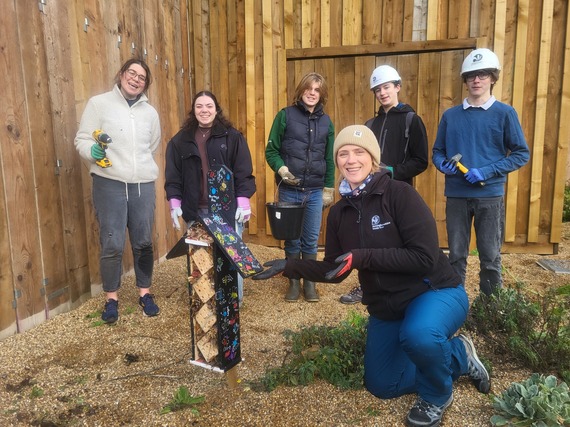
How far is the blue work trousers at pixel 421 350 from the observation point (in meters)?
2.05

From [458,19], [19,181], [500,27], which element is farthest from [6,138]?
[500,27]

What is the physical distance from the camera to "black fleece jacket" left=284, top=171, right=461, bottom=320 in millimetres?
2133

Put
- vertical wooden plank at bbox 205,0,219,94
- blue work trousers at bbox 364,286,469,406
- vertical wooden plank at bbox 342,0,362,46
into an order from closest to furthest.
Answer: blue work trousers at bbox 364,286,469,406
vertical wooden plank at bbox 342,0,362,46
vertical wooden plank at bbox 205,0,219,94

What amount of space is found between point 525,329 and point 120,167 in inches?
115

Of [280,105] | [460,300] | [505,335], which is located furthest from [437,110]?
[460,300]

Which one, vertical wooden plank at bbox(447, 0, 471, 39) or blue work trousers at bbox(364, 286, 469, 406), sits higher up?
vertical wooden plank at bbox(447, 0, 471, 39)

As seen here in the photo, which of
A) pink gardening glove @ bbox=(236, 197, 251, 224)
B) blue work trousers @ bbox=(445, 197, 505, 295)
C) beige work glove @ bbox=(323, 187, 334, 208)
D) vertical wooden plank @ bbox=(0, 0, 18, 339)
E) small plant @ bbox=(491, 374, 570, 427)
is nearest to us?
small plant @ bbox=(491, 374, 570, 427)

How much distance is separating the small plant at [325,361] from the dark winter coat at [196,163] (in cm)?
111

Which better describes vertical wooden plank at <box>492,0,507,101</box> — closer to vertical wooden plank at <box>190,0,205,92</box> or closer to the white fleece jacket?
vertical wooden plank at <box>190,0,205,92</box>

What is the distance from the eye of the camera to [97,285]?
4066 mm

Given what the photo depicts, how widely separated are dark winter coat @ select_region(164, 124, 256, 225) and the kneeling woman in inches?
49.1

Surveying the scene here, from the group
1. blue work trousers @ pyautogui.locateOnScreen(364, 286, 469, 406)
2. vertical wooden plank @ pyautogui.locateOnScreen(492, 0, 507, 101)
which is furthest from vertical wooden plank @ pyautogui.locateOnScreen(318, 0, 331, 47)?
blue work trousers @ pyautogui.locateOnScreen(364, 286, 469, 406)

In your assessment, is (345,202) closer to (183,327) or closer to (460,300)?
(460,300)

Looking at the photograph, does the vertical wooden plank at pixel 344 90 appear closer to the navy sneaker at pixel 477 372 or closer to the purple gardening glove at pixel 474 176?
the purple gardening glove at pixel 474 176
